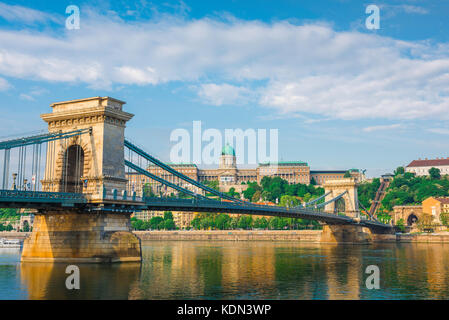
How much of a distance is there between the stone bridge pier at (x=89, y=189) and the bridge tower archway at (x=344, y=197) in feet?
193

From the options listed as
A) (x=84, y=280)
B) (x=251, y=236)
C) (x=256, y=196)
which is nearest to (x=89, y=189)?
(x=84, y=280)

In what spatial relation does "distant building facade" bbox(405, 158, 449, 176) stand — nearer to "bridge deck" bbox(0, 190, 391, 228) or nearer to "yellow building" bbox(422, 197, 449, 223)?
"yellow building" bbox(422, 197, 449, 223)

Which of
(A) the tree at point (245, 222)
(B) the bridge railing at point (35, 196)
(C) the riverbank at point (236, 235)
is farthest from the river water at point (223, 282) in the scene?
(A) the tree at point (245, 222)

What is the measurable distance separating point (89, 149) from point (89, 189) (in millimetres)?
3176

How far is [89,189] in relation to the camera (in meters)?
38.8

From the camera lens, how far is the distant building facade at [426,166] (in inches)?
7077

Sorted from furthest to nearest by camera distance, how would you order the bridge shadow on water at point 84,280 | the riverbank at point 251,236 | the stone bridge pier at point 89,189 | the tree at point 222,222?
the tree at point 222,222 → the riverbank at point 251,236 → the stone bridge pier at point 89,189 → the bridge shadow on water at point 84,280

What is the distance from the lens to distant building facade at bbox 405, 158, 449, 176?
17975 centimetres

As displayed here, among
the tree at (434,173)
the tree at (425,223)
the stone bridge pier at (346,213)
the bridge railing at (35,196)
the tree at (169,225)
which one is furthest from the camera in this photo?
the tree at (434,173)

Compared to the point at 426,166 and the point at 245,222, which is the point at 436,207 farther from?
the point at 426,166

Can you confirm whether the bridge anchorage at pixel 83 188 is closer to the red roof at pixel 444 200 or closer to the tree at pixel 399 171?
the red roof at pixel 444 200

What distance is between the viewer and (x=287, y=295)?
26781 millimetres
